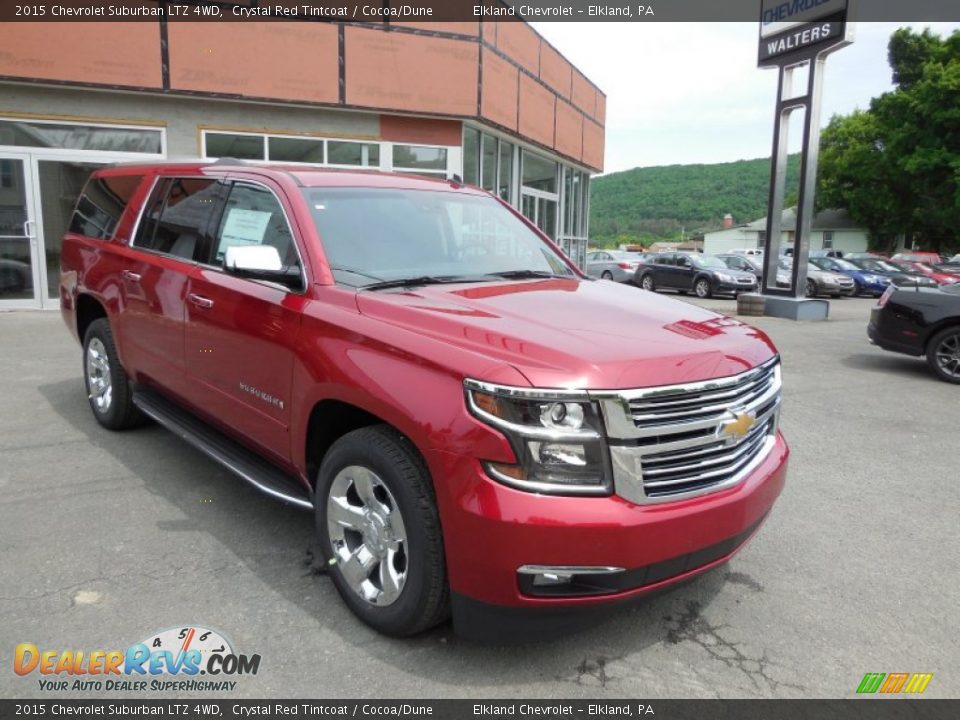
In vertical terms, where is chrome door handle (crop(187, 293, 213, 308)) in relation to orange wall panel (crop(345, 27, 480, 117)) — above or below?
below

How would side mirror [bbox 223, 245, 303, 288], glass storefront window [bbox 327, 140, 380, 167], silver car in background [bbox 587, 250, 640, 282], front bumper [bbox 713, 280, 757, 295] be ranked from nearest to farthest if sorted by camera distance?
side mirror [bbox 223, 245, 303, 288] → glass storefront window [bbox 327, 140, 380, 167] → front bumper [bbox 713, 280, 757, 295] → silver car in background [bbox 587, 250, 640, 282]

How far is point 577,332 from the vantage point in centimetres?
277

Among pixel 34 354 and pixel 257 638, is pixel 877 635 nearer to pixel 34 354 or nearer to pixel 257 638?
pixel 257 638

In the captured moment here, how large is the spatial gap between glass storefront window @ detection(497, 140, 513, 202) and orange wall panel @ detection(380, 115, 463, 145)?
264 centimetres

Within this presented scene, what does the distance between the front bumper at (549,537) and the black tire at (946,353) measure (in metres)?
7.70

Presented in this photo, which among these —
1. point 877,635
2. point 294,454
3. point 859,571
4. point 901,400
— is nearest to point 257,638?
point 294,454

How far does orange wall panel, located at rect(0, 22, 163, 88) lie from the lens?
1119cm

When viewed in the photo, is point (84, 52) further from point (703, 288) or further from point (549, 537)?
point (703, 288)

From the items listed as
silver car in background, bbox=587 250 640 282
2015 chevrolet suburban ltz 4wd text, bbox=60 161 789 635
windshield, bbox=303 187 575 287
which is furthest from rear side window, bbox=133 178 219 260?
silver car in background, bbox=587 250 640 282

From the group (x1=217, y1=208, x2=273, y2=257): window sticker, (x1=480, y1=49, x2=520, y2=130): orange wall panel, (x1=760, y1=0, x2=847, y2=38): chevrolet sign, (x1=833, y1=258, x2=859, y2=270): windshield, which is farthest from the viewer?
(x1=833, y1=258, x2=859, y2=270): windshield

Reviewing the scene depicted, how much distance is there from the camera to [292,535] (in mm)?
3775

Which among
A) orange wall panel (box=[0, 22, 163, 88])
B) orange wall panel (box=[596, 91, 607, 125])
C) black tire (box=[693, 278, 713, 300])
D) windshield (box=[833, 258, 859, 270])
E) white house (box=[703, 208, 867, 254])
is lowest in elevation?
black tire (box=[693, 278, 713, 300])

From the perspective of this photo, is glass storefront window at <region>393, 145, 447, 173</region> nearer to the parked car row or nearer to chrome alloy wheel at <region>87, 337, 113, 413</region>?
chrome alloy wheel at <region>87, 337, 113, 413</region>

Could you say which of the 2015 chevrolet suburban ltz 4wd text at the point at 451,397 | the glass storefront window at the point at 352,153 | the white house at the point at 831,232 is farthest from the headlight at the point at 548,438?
the white house at the point at 831,232
